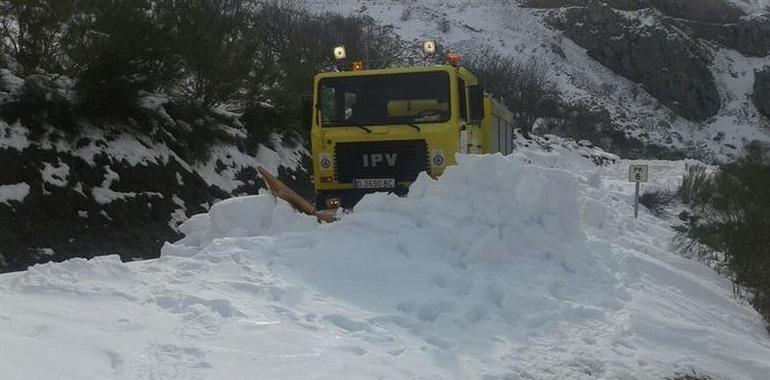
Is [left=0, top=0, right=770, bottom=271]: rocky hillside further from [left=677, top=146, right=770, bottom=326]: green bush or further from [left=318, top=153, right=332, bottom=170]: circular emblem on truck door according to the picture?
[left=677, top=146, right=770, bottom=326]: green bush

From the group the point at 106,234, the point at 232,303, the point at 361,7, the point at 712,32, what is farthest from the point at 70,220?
the point at 712,32

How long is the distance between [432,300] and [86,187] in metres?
6.52

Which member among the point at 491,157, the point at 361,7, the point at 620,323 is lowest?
the point at 620,323

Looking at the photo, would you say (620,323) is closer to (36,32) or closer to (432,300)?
(432,300)

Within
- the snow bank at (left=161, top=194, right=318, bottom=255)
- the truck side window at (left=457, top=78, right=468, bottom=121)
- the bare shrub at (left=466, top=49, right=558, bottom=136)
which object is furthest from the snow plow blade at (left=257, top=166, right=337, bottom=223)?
the bare shrub at (left=466, top=49, right=558, bottom=136)

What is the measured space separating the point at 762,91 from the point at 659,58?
38.5ft

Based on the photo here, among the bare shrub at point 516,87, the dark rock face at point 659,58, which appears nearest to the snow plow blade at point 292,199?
the bare shrub at point 516,87

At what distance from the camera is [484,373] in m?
4.62

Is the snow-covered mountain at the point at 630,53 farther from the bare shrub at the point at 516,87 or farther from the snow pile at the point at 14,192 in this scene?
the snow pile at the point at 14,192

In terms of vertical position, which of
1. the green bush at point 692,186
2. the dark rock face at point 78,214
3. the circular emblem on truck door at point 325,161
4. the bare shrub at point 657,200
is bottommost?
the bare shrub at point 657,200

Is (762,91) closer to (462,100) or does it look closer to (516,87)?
(516,87)

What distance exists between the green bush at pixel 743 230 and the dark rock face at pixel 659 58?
6957 cm

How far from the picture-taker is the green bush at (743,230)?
Answer: 10195mm

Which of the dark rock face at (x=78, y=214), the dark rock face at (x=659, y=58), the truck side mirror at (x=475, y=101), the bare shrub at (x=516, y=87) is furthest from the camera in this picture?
the dark rock face at (x=659, y=58)
